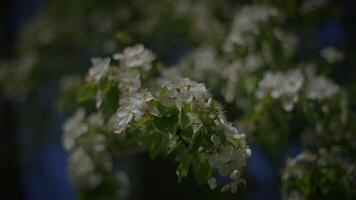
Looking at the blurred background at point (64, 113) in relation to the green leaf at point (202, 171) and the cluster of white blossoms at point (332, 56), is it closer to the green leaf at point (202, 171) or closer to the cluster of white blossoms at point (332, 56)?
the cluster of white blossoms at point (332, 56)

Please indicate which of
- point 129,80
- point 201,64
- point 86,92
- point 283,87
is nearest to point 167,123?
point 129,80

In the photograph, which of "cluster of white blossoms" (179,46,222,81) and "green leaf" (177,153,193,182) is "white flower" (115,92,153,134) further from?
"cluster of white blossoms" (179,46,222,81)

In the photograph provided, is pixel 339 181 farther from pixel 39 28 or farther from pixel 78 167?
pixel 39 28

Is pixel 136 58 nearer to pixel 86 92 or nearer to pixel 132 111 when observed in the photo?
pixel 86 92

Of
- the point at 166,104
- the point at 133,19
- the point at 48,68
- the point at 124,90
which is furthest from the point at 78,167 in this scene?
the point at 48,68

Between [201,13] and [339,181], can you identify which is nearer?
[339,181]

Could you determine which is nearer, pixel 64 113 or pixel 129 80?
pixel 129 80
